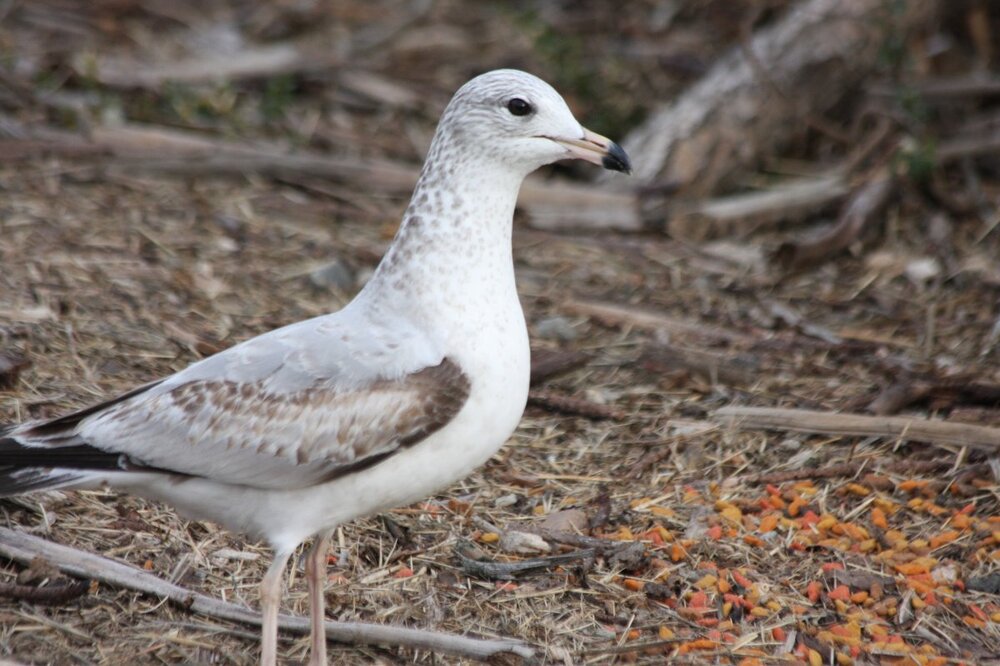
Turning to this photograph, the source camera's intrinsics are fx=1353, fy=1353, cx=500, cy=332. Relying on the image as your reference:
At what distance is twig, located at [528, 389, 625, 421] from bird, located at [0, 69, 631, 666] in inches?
69.5

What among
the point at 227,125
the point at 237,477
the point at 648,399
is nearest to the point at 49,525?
the point at 237,477

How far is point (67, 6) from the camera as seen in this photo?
31.2 feet

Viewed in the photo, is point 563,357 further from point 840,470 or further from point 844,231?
point 844,231

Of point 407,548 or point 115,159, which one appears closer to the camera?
point 407,548

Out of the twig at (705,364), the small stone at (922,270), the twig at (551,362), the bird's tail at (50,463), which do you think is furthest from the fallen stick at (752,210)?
the bird's tail at (50,463)

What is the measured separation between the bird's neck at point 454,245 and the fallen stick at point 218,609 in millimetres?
1037

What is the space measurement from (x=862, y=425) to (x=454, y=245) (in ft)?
7.33

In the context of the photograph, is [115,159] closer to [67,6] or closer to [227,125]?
[227,125]

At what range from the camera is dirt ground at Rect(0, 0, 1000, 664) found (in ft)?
15.1

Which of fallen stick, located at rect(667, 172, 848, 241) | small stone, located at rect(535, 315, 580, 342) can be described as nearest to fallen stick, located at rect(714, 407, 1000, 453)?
small stone, located at rect(535, 315, 580, 342)

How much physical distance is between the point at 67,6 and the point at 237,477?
6.46m

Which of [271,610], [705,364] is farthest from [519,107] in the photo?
[705,364]

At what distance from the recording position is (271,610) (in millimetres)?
4109

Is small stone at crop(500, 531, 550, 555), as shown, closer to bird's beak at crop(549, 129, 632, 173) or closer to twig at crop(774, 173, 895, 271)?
bird's beak at crop(549, 129, 632, 173)
